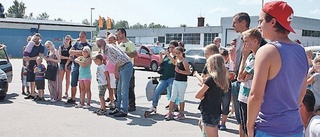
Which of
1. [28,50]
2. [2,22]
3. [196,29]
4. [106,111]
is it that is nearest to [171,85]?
[106,111]

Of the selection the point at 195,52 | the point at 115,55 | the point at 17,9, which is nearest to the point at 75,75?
the point at 115,55

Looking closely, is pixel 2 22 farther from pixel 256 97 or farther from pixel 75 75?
pixel 256 97

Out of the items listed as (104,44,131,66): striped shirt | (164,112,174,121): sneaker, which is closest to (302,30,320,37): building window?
(164,112,174,121): sneaker

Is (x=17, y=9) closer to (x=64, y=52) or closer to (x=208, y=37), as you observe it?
(x=208, y=37)

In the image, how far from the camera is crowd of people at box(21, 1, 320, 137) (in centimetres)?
224

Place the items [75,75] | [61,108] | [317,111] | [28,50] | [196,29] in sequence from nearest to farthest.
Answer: [317,111], [61,108], [75,75], [28,50], [196,29]

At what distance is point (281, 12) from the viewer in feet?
7.37

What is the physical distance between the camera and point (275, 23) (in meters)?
2.28

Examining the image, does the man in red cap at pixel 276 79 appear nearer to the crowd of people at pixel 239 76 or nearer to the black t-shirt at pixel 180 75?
the crowd of people at pixel 239 76

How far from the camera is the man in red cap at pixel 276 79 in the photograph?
219 cm

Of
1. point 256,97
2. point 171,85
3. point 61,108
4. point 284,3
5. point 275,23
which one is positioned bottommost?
point 61,108

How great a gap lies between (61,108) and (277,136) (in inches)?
255

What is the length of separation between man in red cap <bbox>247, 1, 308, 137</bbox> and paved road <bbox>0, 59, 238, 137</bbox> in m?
3.63

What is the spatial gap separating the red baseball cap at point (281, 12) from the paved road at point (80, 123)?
390 cm
